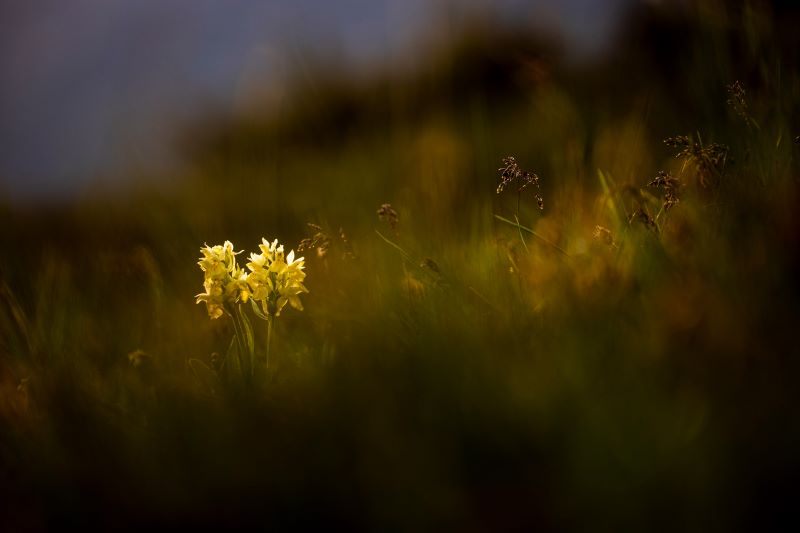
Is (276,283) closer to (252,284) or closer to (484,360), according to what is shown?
(252,284)

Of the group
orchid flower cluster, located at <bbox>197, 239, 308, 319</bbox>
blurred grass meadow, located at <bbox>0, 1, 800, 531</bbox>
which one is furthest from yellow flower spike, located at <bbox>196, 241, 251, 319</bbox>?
blurred grass meadow, located at <bbox>0, 1, 800, 531</bbox>

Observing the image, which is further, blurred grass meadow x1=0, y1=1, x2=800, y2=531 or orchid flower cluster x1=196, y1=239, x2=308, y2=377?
orchid flower cluster x1=196, y1=239, x2=308, y2=377

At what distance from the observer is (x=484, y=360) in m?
1.22

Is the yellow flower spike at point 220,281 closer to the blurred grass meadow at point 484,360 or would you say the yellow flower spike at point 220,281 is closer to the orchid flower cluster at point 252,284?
the orchid flower cluster at point 252,284

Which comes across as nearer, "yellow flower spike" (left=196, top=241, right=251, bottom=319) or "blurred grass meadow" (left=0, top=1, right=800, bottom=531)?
"blurred grass meadow" (left=0, top=1, right=800, bottom=531)

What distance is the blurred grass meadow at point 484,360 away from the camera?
1.03 m

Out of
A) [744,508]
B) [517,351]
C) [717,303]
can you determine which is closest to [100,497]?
[517,351]

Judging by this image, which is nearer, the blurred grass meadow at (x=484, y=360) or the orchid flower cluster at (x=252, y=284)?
the blurred grass meadow at (x=484, y=360)

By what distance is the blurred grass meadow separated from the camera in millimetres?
1029

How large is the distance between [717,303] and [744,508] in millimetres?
372

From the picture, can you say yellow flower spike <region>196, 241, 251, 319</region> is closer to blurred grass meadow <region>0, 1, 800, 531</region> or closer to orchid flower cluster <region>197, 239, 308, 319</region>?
orchid flower cluster <region>197, 239, 308, 319</region>

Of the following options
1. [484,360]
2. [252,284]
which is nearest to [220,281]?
[252,284]

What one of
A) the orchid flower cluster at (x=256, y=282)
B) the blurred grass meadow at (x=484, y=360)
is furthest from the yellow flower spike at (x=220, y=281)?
the blurred grass meadow at (x=484, y=360)

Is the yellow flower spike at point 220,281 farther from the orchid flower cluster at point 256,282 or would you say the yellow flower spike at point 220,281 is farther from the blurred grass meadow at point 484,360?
the blurred grass meadow at point 484,360
